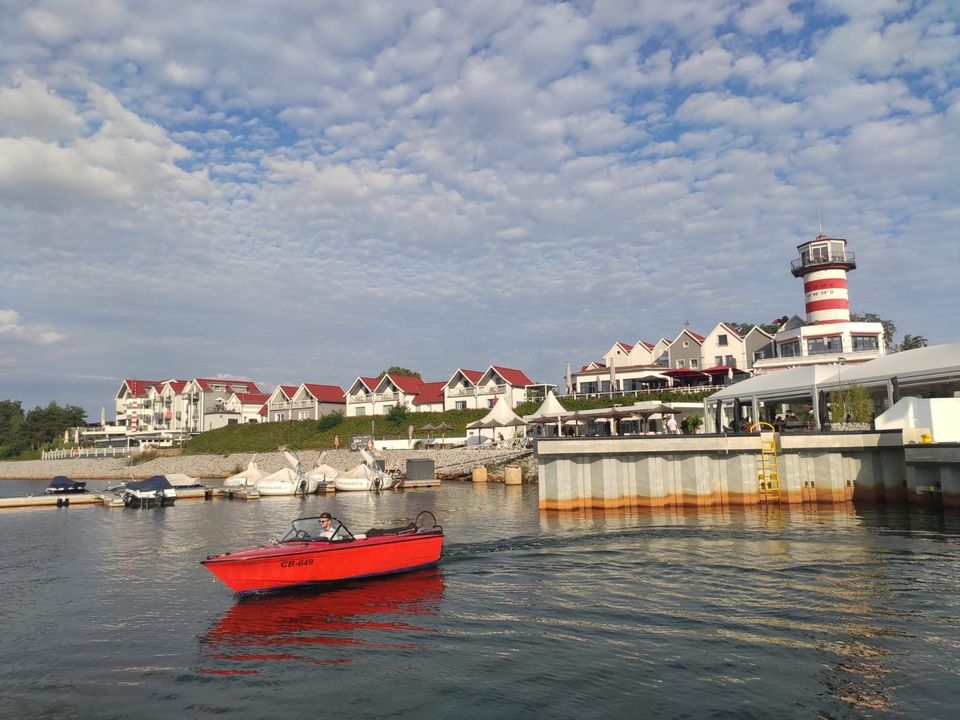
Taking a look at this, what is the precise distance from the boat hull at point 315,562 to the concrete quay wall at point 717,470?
13.3 meters

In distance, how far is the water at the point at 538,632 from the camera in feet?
34.4

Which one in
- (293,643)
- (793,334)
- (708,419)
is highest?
(793,334)

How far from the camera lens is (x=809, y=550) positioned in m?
20.1

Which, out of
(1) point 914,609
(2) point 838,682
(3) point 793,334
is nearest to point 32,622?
(2) point 838,682

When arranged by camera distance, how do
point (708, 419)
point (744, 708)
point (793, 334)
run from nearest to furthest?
point (744, 708), point (708, 419), point (793, 334)

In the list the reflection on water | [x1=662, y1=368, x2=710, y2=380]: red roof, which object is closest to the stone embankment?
[x1=662, y1=368, x2=710, y2=380]: red roof

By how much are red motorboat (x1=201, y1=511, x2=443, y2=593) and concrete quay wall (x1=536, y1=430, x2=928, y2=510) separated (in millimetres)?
12569

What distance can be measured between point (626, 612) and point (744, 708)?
4.87 metres

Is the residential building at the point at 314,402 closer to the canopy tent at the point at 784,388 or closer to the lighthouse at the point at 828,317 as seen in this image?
the lighthouse at the point at 828,317

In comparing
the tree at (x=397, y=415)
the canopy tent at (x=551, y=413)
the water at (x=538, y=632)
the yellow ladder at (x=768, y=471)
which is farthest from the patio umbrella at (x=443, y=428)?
the water at (x=538, y=632)

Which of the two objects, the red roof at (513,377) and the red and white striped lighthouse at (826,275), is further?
the red roof at (513,377)

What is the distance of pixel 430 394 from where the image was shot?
311 ft

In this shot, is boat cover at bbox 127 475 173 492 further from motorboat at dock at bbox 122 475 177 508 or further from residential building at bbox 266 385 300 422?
residential building at bbox 266 385 300 422

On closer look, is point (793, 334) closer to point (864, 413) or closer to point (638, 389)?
point (638, 389)
